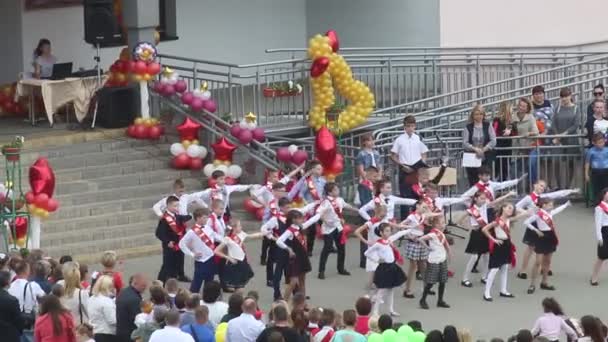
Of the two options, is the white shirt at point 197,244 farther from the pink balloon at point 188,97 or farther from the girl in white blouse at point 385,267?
the pink balloon at point 188,97

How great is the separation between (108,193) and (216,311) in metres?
8.87

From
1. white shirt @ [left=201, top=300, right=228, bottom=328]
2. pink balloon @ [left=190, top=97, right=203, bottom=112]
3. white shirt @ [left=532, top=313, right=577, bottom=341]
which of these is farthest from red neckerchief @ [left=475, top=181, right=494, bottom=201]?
white shirt @ [left=201, top=300, right=228, bottom=328]

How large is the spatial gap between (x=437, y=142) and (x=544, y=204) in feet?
16.7

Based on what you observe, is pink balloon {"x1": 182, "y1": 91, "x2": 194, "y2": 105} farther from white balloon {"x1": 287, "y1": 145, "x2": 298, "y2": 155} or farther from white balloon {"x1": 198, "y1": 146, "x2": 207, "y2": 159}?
white balloon {"x1": 287, "y1": 145, "x2": 298, "y2": 155}

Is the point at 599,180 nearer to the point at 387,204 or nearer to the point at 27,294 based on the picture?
the point at 387,204

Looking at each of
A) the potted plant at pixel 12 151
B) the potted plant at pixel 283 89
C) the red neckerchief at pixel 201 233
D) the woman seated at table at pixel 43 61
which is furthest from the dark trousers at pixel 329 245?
the woman seated at table at pixel 43 61

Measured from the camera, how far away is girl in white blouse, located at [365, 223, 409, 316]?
2209 cm

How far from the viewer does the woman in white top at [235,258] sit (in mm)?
22375

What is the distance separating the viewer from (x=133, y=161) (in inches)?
1113

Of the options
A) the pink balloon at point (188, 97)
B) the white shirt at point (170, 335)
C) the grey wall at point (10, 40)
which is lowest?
the white shirt at point (170, 335)

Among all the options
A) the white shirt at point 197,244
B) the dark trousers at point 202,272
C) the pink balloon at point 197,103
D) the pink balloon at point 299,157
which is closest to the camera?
the white shirt at point 197,244

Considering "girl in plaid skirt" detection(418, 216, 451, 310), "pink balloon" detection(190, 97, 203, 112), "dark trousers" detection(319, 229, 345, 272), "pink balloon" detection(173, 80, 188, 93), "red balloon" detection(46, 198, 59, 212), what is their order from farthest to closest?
"pink balloon" detection(173, 80, 188, 93) → "pink balloon" detection(190, 97, 203, 112) → "dark trousers" detection(319, 229, 345, 272) → "red balloon" detection(46, 198, 59, 212) → "girl in plaid skirt" detection(418, 216, 451, 310)

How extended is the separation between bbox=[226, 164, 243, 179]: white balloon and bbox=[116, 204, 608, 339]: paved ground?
137cm

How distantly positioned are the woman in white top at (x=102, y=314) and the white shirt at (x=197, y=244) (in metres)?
3.58
